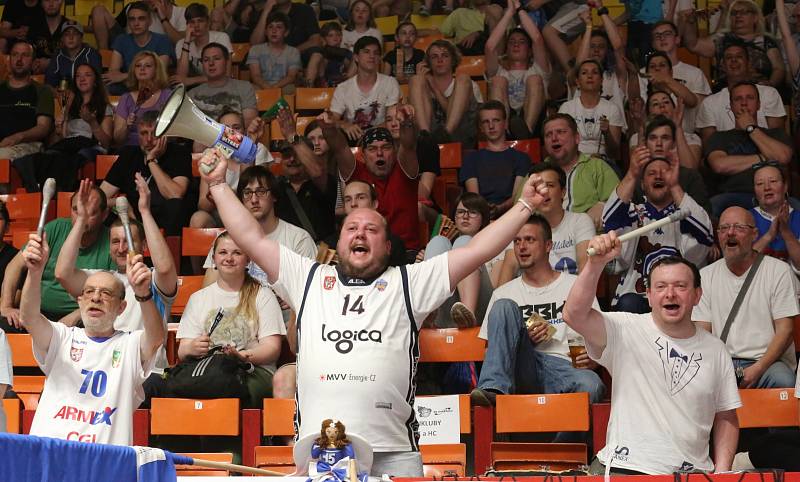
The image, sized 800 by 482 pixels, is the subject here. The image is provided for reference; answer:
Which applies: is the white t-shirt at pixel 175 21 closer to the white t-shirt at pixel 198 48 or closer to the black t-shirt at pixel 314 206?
the white t-shirt at pixel 198 48

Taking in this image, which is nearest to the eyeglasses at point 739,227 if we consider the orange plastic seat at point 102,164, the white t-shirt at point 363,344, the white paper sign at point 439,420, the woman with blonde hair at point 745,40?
the white paper sign at point 439,420

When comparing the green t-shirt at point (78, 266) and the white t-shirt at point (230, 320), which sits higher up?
the green t-shirt at point (78, 266)

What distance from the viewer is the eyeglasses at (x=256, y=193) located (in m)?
8.21

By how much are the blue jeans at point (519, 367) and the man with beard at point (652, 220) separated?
107 centimetres

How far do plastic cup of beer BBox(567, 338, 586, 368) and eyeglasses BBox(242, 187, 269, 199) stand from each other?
2.35 m

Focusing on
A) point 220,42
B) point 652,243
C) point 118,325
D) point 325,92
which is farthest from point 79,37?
point 652,243

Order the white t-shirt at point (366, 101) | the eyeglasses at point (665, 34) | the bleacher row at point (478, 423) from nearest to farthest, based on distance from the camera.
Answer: the bleacher row at point (478, 423) < the white t-shirt at point (366, 101) < the eyeglasses at point (665, 34)

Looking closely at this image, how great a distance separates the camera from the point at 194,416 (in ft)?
22.5

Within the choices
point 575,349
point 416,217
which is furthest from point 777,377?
point 416,217

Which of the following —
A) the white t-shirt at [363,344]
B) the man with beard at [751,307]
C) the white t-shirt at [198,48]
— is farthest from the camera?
the white t-shirt at [198,48]

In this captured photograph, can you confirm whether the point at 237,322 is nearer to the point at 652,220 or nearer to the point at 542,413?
the point at 542,413

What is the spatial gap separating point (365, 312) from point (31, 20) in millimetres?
8461

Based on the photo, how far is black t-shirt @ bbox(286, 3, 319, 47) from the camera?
39.8 ft

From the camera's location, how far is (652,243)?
7980 mm
